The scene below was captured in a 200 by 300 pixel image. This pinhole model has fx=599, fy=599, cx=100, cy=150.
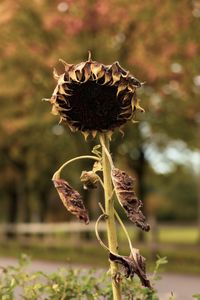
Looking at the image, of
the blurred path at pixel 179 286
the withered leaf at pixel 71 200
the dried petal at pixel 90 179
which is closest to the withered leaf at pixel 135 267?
the withered leaf at pixel 71 200

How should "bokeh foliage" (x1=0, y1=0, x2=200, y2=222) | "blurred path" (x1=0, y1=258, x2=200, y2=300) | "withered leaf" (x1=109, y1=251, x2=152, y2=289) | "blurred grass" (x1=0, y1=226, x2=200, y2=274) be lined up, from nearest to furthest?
1. "withered leaf" (x1=109, y1=251, x2=152, y2=289)
2. "blurred path" (x1=0, y1=258, x2=200, y2=300)
3. "bokeh foliage" (x1=0, y1=0, x2=200, y2=222)
4. "blurred grass" (x1=0, y1=226, x2=200, y2=274)

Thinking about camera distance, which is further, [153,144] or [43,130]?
[153,144]

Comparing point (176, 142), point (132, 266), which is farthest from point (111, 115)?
point (176, 142)

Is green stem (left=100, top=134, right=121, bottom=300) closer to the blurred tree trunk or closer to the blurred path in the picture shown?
the blurred path

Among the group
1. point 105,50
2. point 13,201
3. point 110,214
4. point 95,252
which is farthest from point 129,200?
point 13,201

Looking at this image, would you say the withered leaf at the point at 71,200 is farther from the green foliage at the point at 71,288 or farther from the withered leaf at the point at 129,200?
the green foliage at the point at 71,288

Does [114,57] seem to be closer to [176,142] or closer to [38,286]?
[176,142]

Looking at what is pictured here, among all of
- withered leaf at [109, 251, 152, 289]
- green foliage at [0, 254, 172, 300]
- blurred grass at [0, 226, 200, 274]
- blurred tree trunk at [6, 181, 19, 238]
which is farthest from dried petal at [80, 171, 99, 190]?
blurred tree trunk at [6, 181, 19, 238]
